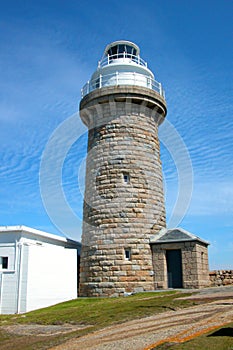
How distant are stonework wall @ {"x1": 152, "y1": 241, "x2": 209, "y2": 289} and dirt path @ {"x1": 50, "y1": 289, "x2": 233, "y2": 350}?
731 centimetres

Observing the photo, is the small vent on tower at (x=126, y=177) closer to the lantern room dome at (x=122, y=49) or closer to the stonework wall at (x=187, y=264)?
the stonework wall at (x=187, y=264)

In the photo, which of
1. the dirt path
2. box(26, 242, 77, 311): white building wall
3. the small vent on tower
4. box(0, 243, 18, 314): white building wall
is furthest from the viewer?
the small vent on tower

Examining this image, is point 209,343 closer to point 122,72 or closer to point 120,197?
point 120,197

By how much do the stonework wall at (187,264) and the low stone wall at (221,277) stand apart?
1.97 ft

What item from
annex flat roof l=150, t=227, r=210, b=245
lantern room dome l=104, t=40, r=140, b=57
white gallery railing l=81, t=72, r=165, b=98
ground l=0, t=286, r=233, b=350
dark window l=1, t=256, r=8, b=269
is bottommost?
ground l=0, t=286, r=233, b=350

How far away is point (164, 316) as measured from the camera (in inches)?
340

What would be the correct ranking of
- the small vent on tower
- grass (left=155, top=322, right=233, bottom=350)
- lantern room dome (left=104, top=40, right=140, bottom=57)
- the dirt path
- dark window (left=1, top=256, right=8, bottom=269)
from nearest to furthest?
1. grass (left=155, top=322, right=233, bottom=350)
2. the dirt path
3. dark window (left=1, top=256, right=8, bottom=269)
4. the small vent on tower
5. lantern room dome (left=104, top=40, right=140, bottom=57)

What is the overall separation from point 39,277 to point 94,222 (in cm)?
388

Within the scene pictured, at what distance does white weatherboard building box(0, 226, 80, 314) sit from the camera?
14.6 m

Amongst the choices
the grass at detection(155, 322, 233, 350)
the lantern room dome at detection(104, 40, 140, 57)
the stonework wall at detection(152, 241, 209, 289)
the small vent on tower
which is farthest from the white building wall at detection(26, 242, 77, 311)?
the lantern room dome at detection(104, 40, 140, 57)

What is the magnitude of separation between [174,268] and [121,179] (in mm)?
4871

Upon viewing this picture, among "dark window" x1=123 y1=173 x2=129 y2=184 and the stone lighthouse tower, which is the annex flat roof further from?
"dark window" x1=123 y1=173 x2=129 y2=184

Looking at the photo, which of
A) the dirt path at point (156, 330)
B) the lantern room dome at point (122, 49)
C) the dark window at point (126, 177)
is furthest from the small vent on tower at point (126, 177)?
the dirt path at point (156, 330)

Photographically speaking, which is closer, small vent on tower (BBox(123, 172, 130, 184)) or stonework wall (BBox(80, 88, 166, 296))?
stonework wall (BBox(80, 88, 166, 296))
